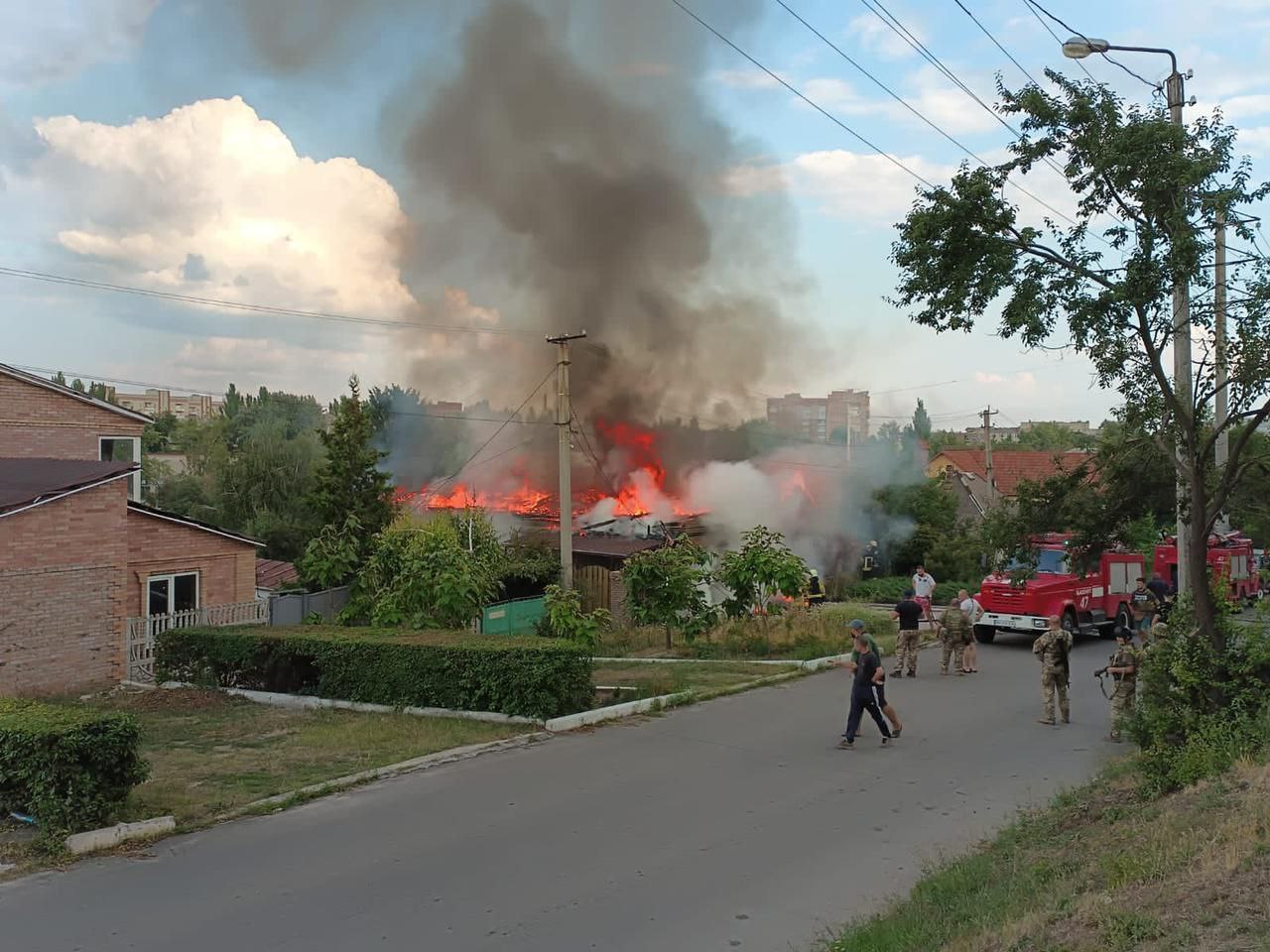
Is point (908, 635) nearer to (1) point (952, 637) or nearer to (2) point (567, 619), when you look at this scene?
(1) point (952, 637)

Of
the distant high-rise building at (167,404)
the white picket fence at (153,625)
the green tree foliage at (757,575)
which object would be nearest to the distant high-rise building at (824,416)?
the green tree foliage at (757,575)

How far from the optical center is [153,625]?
15.6 meters

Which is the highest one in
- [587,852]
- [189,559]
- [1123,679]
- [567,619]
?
[189,559]

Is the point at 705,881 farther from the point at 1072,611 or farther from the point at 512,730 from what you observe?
the point at 1072,611

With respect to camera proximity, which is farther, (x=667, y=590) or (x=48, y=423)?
(x=48, y=423)

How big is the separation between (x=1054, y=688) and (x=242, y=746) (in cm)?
925

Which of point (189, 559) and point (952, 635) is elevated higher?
point (189, 559)

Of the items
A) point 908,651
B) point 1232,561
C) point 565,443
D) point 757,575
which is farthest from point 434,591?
point 1232,561

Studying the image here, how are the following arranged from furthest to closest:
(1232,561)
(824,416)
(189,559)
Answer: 1. (824,416)
2. (1232,561)
3. (189,559)

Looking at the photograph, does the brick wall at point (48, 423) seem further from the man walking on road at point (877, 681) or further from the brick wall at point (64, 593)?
the man walking on road at point (877, 681)

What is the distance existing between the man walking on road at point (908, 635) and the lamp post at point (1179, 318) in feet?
12.5

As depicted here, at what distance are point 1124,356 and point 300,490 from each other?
34.1 meters

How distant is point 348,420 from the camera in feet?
81.8

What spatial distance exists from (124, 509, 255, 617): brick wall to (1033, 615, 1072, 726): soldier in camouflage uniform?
14.1m
